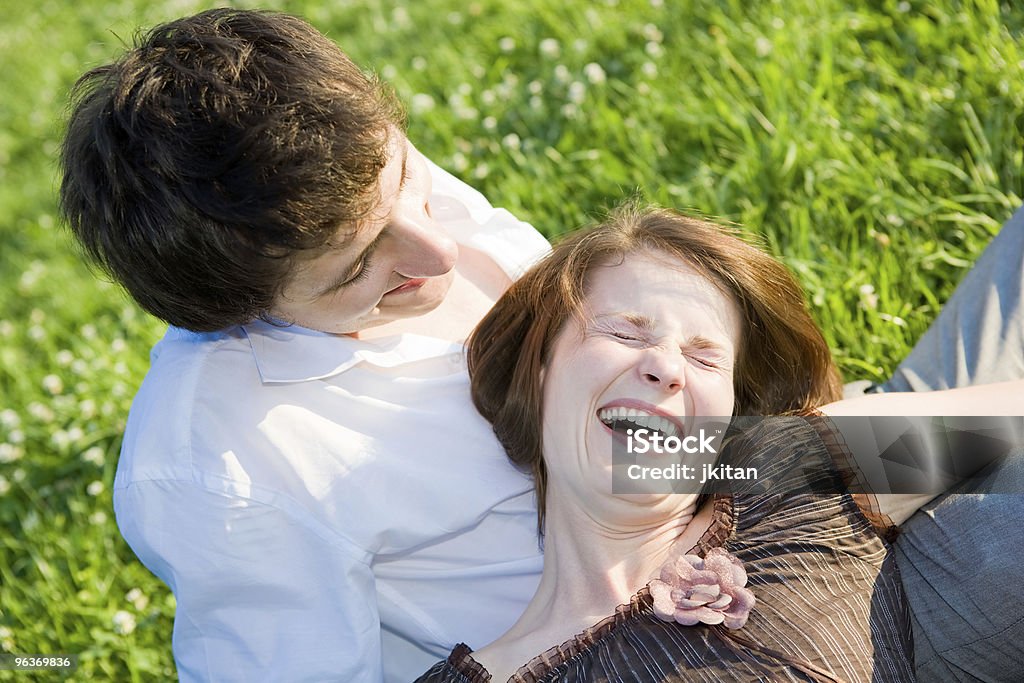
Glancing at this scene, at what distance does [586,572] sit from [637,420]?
35cm

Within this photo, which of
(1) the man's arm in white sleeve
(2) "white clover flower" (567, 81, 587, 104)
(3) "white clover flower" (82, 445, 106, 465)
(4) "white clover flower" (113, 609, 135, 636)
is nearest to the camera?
(1) the man's arm in white sleeve

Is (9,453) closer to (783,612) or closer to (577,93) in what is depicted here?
(577,93)

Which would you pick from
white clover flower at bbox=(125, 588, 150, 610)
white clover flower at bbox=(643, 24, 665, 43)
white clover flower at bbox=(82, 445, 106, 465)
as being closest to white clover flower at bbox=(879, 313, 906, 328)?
white clover flower at bbox=(643, 24, 665, 43)

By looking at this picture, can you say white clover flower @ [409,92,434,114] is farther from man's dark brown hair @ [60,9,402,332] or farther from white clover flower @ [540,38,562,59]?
man's dark brown hair @ [60,9,402,332]

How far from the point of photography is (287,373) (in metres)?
2.33

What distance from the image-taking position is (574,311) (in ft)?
7.41

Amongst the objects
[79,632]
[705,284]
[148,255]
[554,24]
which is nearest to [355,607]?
[148,255]

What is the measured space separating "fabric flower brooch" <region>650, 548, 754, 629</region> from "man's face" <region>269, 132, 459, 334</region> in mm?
806

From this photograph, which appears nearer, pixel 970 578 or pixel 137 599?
pixel 970 578

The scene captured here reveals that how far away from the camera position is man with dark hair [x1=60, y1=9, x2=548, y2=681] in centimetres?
198

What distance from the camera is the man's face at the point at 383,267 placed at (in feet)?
6.84

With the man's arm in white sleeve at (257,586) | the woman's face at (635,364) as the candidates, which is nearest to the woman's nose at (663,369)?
the woman's face at (635,364)

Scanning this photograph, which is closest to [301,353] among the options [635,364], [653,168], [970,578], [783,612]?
[635,364]

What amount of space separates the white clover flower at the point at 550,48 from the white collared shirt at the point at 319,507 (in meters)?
2.05
